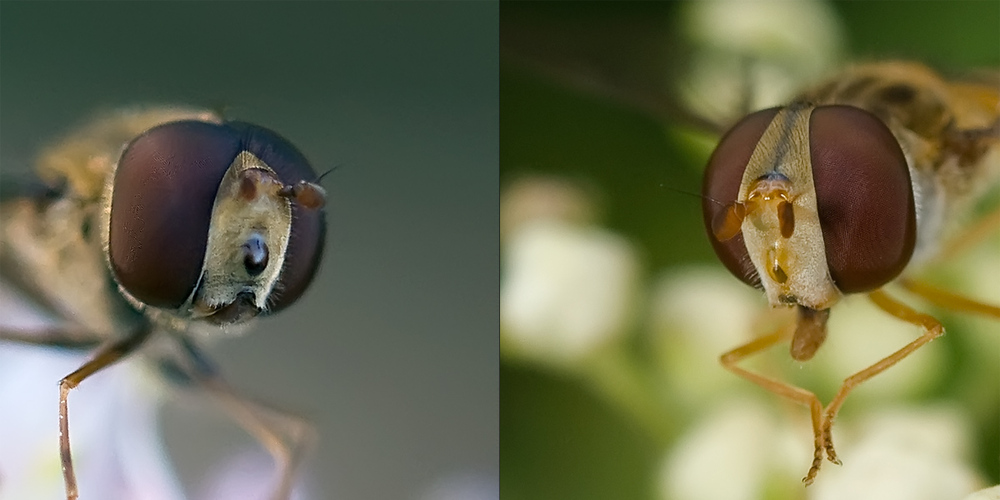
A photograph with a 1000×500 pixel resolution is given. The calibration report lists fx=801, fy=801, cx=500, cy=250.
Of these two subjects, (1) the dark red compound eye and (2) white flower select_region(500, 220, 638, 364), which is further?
(2) white flower select_region(500, 220, 638, 364)

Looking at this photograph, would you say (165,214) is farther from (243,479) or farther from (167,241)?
(243,479)

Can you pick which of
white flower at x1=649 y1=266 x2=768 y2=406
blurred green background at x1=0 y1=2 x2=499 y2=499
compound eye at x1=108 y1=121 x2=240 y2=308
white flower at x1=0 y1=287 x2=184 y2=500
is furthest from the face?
white flower at x1=0 y1=287 x2=184 y2=500

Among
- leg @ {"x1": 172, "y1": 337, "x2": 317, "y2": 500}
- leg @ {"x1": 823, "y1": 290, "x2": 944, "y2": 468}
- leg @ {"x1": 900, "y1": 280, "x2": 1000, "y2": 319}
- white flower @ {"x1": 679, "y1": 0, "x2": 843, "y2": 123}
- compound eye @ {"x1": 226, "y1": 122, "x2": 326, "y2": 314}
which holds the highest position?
white flower @ {"x1": 679, "y1": 0, "x2": 843, "y2": 123}

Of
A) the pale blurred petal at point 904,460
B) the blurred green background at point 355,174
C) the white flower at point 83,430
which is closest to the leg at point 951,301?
the pale blurred petal at point 904,460

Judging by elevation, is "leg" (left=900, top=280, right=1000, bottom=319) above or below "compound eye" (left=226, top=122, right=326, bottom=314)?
below

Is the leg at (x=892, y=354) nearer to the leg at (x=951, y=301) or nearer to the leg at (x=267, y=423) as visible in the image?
the leg at (x=951, y=301)

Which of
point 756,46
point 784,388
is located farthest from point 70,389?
point 756,46

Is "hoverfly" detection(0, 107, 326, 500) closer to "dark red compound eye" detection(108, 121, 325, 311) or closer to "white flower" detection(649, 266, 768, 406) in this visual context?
"dark red compound eye" detection(108, 121, 325, 311)

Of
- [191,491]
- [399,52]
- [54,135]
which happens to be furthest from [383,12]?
[191,491]
